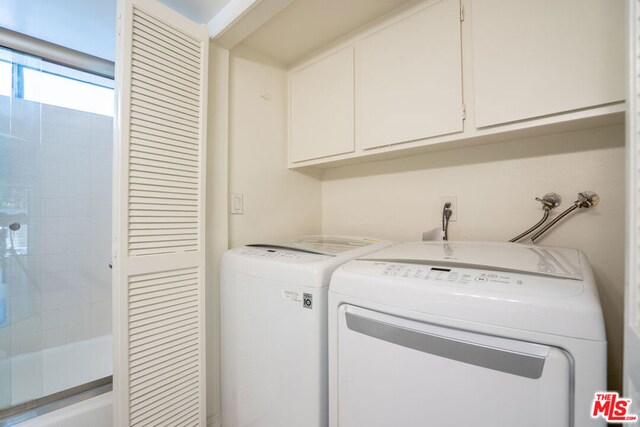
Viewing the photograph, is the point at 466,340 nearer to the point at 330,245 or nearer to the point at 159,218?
the point at 330,245

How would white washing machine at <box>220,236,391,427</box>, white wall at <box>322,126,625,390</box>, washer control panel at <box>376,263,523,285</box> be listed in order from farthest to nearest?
white wall at <box>322,126,625,390</box>, white washing machine at <box>220,236,391,427</box>, washer control panel at <box>376,263,523,285</box>

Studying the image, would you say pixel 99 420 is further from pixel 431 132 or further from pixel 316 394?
pixel 431 132

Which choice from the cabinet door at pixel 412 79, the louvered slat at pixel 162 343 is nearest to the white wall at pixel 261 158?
the louvered slat at pixel 162 343

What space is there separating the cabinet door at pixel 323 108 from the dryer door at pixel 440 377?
1.04 m

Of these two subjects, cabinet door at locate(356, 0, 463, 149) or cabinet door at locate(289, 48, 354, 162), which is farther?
cabinet door at locate(289, 48, 354, 162)

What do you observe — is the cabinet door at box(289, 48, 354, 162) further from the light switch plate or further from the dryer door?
the dryer door

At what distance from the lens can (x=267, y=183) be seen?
173 centimetres

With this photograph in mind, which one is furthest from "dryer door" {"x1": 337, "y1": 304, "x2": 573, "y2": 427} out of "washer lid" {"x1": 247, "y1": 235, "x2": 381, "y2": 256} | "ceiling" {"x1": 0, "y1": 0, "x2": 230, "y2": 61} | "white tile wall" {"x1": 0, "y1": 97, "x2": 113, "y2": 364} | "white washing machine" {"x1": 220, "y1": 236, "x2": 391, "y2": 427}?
"white tile wall" {"x1": 0, "y1": 97, "x2": 113, "y2": 364}

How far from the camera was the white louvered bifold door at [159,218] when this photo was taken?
1.07m

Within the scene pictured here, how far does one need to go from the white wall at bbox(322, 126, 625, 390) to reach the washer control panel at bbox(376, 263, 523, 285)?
2.36 ft

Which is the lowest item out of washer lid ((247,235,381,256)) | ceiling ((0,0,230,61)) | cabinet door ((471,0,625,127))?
washer lid ((247,235,381,256))

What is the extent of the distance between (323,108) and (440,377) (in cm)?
148

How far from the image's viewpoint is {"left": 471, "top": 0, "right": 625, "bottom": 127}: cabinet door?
83 centimetres

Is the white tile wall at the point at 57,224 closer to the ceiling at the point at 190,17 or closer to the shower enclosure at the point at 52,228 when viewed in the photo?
the shower enclosure at the point at 52,228
